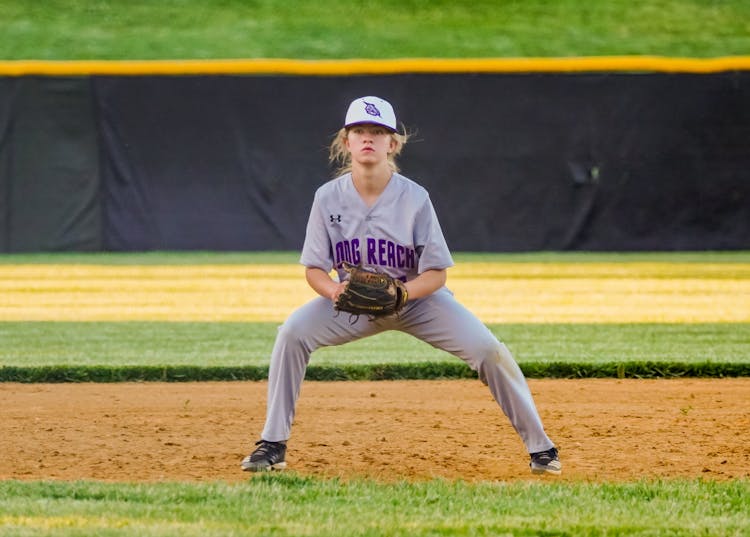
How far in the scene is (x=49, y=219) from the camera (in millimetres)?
15625

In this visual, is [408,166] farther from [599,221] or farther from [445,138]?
[599,221]

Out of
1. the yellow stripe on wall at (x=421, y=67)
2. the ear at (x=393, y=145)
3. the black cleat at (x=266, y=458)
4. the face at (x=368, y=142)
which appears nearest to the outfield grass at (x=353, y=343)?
the yellow stripe on wall at (x=421, y=67)

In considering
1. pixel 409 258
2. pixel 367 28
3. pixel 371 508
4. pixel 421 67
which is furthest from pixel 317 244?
pixel 367 28

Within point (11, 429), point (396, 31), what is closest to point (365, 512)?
point (11, 429)

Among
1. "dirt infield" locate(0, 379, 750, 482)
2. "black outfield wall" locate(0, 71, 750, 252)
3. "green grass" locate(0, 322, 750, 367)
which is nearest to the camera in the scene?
"dirt infield" locate(0, 379, 750, 482)

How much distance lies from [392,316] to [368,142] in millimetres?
644

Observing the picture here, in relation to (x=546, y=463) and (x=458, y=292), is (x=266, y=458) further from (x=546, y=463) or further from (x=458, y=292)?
(x=458, y=292)

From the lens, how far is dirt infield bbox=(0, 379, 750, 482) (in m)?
4.84

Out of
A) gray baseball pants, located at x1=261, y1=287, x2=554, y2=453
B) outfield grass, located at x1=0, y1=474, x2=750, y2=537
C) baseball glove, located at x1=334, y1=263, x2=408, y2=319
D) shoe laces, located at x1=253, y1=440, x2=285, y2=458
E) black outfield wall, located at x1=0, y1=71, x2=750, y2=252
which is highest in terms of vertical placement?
black outfield wall, located at x1=0, y1=71, x2=750, y2=252

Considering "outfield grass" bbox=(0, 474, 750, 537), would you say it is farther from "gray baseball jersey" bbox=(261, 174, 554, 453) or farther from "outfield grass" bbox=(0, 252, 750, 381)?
"outfield grass" bbox=(0, 252, 750, 381)

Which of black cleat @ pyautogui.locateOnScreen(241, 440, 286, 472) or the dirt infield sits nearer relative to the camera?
black cleat @ pyautogui.locateOnScreen(241, 440, 286, 472)

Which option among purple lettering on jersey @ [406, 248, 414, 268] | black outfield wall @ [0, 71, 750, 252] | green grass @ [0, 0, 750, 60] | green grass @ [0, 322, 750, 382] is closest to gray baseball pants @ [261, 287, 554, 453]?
purple lettering on jersey @ [406, 248, 414, 268]

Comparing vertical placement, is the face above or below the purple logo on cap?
below

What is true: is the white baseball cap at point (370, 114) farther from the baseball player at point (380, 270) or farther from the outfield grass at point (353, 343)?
the outfield grass at point (353, 343)
